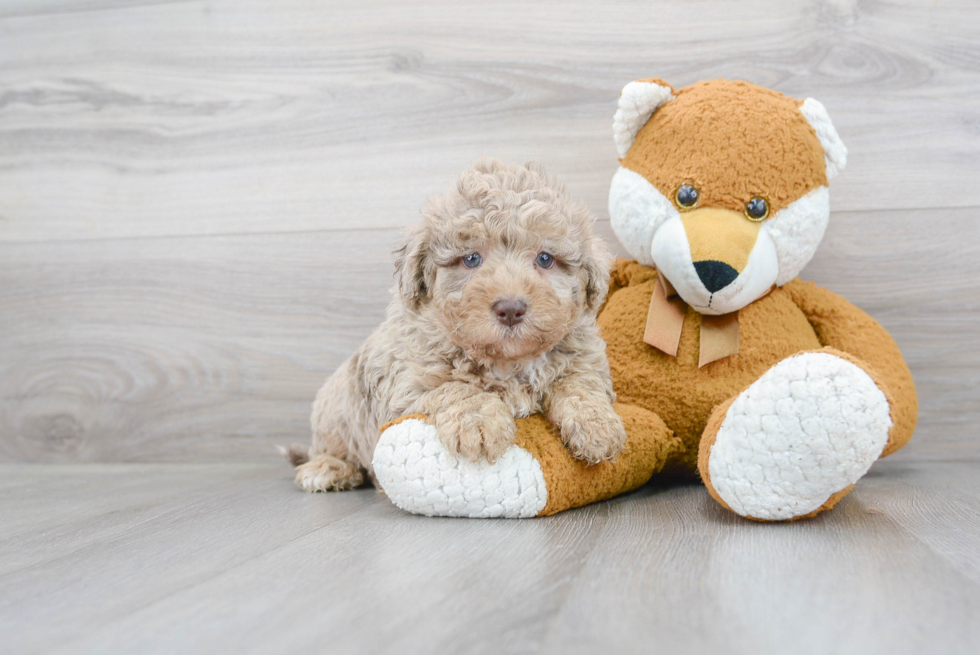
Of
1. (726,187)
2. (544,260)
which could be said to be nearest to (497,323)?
(544,260)

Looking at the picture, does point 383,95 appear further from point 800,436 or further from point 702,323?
point 800,436

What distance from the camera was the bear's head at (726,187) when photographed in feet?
4.41

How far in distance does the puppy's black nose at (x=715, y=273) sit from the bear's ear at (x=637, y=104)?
13.5 inches

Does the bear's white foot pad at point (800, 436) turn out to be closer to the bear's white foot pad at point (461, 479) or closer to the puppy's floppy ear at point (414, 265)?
the bear's white foot pad at point (461, 479)

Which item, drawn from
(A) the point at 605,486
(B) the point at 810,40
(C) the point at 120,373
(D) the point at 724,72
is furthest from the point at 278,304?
(B) the point at 810,40

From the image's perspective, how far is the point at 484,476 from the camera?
3.80 ft

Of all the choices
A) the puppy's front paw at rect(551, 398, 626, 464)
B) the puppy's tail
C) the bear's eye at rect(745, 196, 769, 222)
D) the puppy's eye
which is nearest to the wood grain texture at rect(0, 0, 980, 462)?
the puppy's tail

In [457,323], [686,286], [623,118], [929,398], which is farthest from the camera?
[929,398]

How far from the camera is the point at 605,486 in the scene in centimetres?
127

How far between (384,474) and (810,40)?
1394 millimetres

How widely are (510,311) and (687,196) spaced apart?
467 mm

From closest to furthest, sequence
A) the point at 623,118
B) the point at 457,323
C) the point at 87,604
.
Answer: the point at 87,604
the point at 457,323
the point at 623,118

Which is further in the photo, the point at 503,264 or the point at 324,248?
the point at 324,248

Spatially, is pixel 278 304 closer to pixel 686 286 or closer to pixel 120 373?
pixel 120 373
